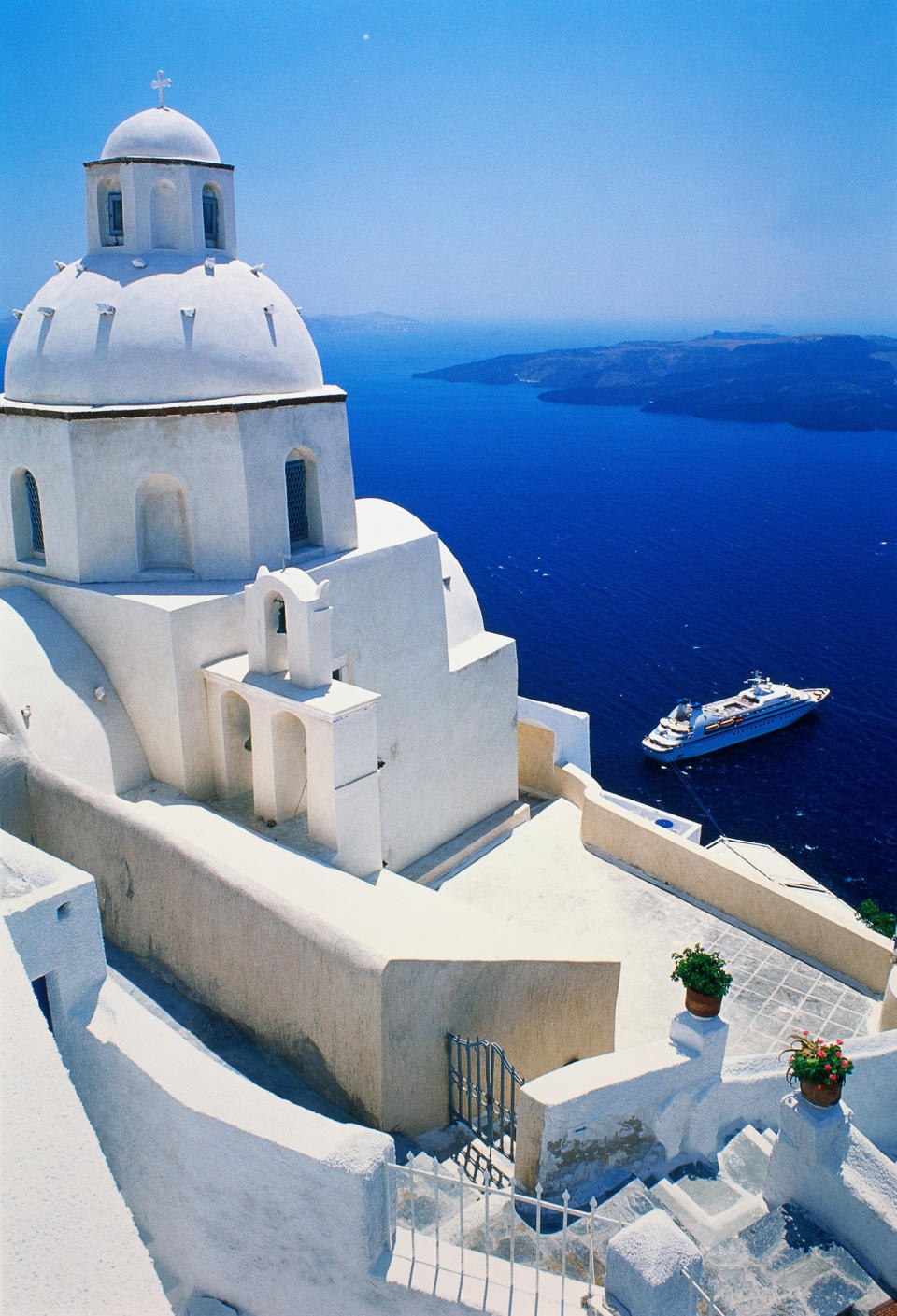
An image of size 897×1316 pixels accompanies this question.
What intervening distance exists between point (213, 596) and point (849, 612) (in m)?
46.1

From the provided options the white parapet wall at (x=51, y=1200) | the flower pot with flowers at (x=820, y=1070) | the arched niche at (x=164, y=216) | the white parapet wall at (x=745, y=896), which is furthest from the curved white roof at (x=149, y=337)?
the flower pot with flowers at (x=820, y=1070)

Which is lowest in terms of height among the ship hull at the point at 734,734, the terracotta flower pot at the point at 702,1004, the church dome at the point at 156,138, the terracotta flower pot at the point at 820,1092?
the ship hull at the point at 734,734

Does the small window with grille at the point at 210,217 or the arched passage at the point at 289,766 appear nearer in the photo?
the arched passage at the point at 289,766

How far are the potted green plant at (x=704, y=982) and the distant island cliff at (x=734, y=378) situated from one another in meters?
123

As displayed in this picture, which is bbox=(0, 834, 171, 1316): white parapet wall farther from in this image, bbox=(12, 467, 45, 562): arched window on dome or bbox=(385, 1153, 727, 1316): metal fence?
bbox=(12, 467, 45, 562): arched window on dome

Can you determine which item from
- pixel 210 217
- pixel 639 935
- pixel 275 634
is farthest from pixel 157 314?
pixel 639 935

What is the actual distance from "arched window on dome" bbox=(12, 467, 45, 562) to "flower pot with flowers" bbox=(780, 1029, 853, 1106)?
11.9 m

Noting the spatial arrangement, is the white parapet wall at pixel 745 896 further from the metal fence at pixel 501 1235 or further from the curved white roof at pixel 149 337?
the curved white roof at pixel 149 337

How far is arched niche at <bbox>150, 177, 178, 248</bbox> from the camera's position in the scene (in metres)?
14.9

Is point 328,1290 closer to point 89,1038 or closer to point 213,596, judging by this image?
point 89,1038

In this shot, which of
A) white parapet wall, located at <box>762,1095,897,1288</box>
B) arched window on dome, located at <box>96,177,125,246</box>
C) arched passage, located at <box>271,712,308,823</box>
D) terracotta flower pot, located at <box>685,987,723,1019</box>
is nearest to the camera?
white parapet wall, located at <box>762,1095,897,1288</box>

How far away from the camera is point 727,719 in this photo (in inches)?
1539

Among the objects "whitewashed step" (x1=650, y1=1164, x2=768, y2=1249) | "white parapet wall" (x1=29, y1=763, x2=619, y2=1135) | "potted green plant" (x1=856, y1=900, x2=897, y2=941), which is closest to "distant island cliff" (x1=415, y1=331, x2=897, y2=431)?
"potted green plant" (x1=856, y1=900, x2=897, y2=941)

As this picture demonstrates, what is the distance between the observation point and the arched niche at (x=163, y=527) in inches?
557
